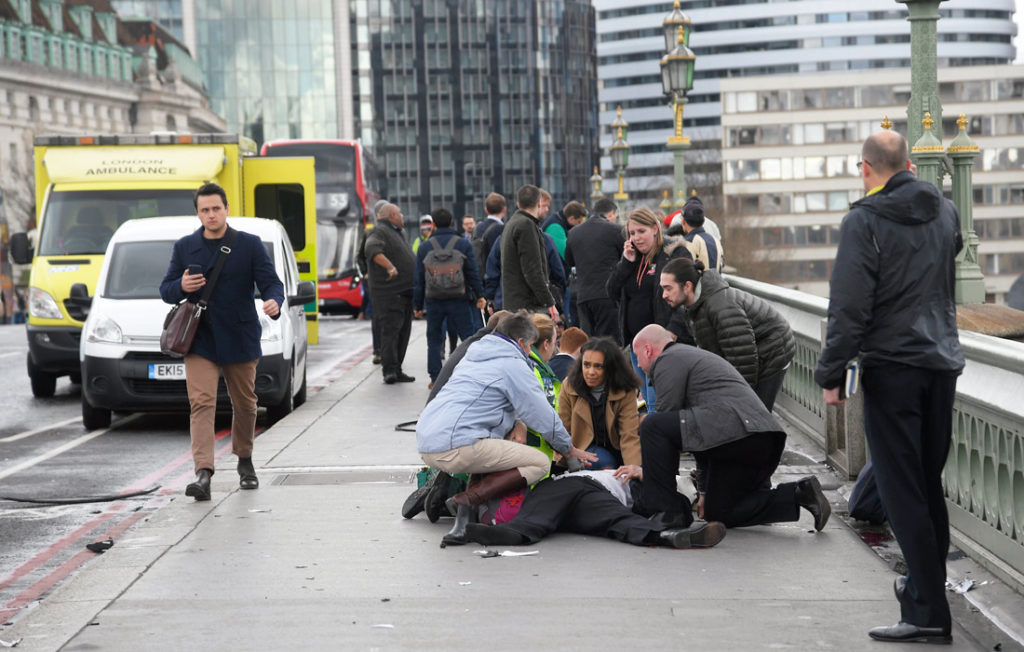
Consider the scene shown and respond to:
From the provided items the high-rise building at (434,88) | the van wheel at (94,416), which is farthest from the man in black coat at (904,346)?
the high-rise building at (434,88)

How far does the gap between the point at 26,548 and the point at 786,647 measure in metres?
4.41

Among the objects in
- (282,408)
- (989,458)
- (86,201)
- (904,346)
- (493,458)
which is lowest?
(282,408)

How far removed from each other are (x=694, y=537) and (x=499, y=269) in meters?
7.81

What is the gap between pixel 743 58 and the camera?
18288cm

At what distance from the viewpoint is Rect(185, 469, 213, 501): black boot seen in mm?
8594

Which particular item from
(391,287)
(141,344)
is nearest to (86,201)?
(391,287)

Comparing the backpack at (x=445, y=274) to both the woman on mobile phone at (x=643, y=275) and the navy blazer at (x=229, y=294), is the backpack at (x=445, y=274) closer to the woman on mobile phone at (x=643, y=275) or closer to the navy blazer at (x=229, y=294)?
the woman on mobile phone at (x=643, y=275)

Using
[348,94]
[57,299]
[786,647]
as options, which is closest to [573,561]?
[786,647]

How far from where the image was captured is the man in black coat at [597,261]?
1317 centimetres

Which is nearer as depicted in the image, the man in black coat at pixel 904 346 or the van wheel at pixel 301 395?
the man in black coat at pixel 904 346

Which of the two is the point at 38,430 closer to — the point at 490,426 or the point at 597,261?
the point at 597,261

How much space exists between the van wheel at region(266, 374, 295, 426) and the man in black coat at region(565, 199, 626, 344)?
8.54 ft

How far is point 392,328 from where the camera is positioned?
15969 millimetres

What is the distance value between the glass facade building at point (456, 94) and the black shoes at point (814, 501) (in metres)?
136
